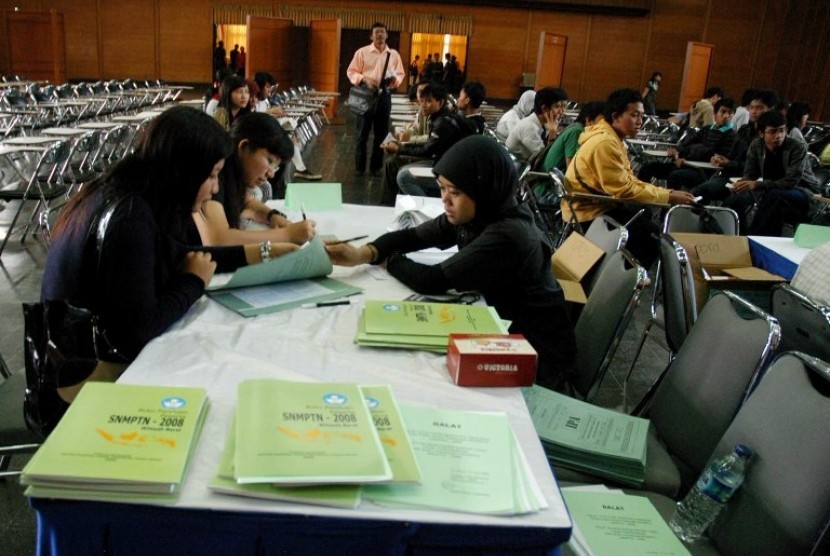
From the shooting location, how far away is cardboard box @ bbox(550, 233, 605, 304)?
272cm

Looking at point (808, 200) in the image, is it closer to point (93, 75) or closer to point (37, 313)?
point (37, 313)

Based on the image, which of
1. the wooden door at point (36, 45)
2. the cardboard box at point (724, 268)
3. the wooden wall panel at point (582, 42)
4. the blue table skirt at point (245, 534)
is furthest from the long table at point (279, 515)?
the wooden door at point (36, 45)

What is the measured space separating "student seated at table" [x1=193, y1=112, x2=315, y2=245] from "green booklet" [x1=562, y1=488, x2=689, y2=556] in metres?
1.40

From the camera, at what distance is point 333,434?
1.15 meters

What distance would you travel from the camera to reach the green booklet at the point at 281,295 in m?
1.87

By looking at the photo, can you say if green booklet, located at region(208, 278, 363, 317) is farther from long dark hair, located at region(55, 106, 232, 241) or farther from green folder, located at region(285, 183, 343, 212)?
green folder, located at region(285, 183, 343, 212)

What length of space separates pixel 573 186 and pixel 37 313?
134 inches

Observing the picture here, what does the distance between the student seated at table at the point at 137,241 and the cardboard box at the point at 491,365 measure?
0.74 meters

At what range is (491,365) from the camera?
1502 millimetres

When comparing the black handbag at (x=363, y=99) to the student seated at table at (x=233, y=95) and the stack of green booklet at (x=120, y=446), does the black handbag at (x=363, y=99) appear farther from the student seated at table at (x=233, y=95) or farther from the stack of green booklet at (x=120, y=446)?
the stack of green booklet at (x=120, y=446)

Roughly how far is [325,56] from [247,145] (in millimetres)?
12082

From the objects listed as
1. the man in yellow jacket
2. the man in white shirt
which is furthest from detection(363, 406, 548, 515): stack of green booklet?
the man in white shirt

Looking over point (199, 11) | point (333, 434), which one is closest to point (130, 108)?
point (199, 11)

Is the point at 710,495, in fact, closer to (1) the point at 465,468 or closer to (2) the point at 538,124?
(1) the point at 465,468
